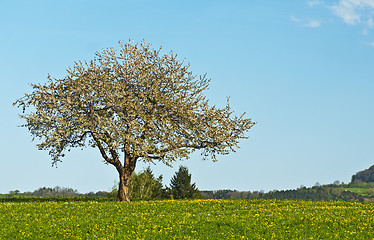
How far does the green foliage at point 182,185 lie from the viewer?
62.1 m

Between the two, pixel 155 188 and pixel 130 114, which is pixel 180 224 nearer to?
pixel 130 114

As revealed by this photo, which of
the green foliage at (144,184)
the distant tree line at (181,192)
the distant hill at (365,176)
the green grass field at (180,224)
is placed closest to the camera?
the green grass field at (180,224)

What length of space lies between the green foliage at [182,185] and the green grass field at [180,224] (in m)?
35.9

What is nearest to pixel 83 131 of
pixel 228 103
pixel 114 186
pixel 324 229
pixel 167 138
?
pixel 167 138

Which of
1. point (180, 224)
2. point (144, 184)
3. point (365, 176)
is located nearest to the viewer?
point (180, 224)

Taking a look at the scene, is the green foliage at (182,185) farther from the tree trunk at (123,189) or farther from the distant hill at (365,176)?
the distant hill at (365,176)

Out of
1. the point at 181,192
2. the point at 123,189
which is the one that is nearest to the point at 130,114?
the point at 123,189

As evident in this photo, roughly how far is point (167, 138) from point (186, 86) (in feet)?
17.3

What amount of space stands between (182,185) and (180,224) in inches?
1677

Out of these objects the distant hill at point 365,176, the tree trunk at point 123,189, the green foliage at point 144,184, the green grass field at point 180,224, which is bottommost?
the green grass field at point 180,224

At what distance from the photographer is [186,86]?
117 feet

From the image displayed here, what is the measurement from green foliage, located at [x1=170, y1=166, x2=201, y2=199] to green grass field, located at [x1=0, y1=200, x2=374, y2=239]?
35.9m

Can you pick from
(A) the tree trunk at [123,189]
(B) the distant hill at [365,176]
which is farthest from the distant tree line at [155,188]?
(B) the distant hill at [365,176]

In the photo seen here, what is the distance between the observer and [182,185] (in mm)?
62719
